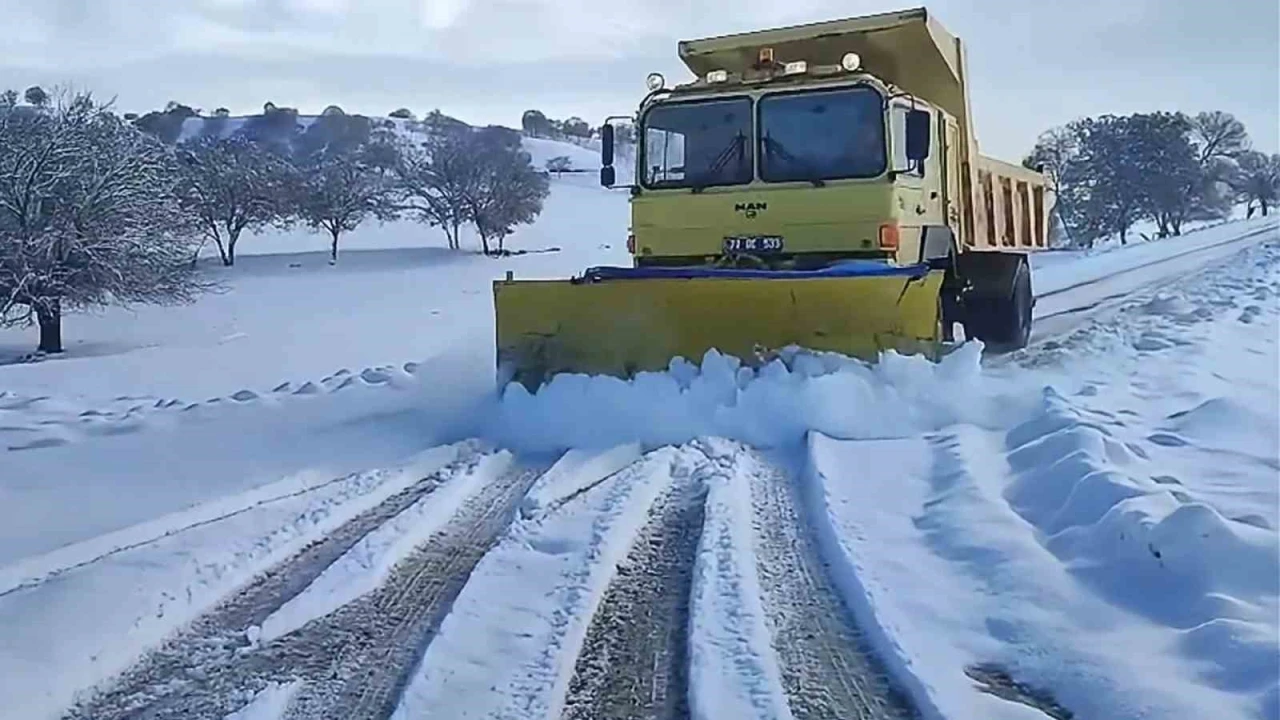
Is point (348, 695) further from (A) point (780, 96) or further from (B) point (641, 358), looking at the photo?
(A) point (780, 96)

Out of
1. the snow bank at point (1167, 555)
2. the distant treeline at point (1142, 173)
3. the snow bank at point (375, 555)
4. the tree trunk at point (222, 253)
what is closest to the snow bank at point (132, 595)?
the snow bank at point (375, 555)

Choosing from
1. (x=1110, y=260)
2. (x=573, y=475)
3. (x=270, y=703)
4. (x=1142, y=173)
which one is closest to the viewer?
(x=270, y=703)

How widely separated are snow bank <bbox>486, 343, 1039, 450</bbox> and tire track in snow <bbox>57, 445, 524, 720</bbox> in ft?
8.51

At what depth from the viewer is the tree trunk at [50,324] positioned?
22016mm

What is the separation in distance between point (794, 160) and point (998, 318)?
11.4 feet

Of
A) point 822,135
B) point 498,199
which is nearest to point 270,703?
point 822,135

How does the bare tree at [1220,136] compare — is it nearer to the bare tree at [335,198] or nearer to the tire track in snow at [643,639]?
the bare tree at [335,198]

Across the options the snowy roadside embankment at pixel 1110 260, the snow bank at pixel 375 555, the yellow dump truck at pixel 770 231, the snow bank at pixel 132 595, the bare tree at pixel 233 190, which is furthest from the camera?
the bare tree at pixel 233 190

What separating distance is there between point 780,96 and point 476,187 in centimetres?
4460

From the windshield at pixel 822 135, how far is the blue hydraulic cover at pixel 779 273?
2.38ft

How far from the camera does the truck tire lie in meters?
10.4

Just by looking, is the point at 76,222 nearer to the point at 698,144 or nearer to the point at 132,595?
the point at 698,144

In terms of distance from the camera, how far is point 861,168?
7.75m

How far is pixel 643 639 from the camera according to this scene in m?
3.67
